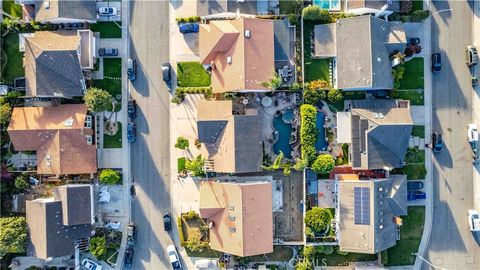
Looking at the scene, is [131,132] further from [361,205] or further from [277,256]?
[361,205]

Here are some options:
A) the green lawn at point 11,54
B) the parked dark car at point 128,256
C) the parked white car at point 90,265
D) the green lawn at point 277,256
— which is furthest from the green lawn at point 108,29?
the green lawn at point 277,256

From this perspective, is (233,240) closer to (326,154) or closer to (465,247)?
(326,154)

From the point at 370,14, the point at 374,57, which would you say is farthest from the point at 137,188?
the point at 370,14

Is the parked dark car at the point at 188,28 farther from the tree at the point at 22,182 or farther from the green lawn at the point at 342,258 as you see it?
the green lawn at the point at 342,258

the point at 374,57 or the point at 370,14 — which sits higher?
the point at 370,14

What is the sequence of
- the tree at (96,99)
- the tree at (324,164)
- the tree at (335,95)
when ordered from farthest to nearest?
the tree at (335,95), the tree at (324,164), the tree at (96,99)

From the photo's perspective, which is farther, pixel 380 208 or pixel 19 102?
pixel 19 102

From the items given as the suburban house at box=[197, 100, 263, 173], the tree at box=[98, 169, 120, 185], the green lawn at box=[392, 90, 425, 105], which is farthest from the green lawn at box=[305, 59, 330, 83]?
the tree at box=[98, 169, 120, 185]
